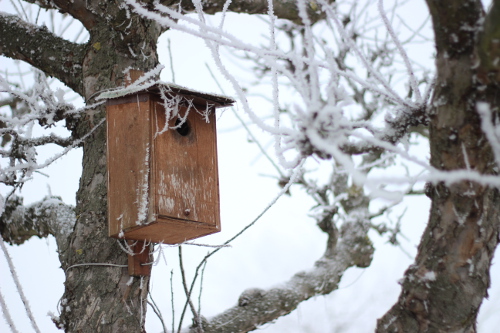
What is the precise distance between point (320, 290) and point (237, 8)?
184cm

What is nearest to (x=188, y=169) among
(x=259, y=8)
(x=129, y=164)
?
(x=129, y=164)

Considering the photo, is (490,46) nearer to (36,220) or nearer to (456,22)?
Answer: (456,22)

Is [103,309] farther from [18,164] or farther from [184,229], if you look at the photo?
[18,164]

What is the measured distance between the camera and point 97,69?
10.2 ft

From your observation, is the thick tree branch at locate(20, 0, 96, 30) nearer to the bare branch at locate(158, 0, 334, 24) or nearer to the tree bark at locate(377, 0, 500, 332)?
the bare branch at locate(158, 0, 334, 24)

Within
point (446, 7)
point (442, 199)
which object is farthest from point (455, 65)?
point (442, 199)

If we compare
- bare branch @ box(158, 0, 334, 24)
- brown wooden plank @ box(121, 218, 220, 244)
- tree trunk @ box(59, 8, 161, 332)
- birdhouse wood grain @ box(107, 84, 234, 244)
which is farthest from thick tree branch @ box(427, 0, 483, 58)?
bare branch @ box(158, 0, 334, 24)

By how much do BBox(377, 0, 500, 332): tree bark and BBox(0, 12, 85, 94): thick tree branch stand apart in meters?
2.03

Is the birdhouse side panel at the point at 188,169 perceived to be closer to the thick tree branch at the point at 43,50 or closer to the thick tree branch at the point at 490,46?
the thick tree branch at the point at 43,50

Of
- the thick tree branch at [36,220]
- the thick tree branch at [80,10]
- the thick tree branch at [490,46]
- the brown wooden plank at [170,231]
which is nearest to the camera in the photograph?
the thick tree branch at [490,46]

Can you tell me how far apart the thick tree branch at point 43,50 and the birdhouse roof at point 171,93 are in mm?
371

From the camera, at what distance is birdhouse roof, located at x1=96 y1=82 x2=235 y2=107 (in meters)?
2.65

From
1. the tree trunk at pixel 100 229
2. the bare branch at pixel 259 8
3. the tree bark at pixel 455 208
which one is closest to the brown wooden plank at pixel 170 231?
the tree trunk at pixel 100 229

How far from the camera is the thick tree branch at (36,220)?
2990 millimetres
